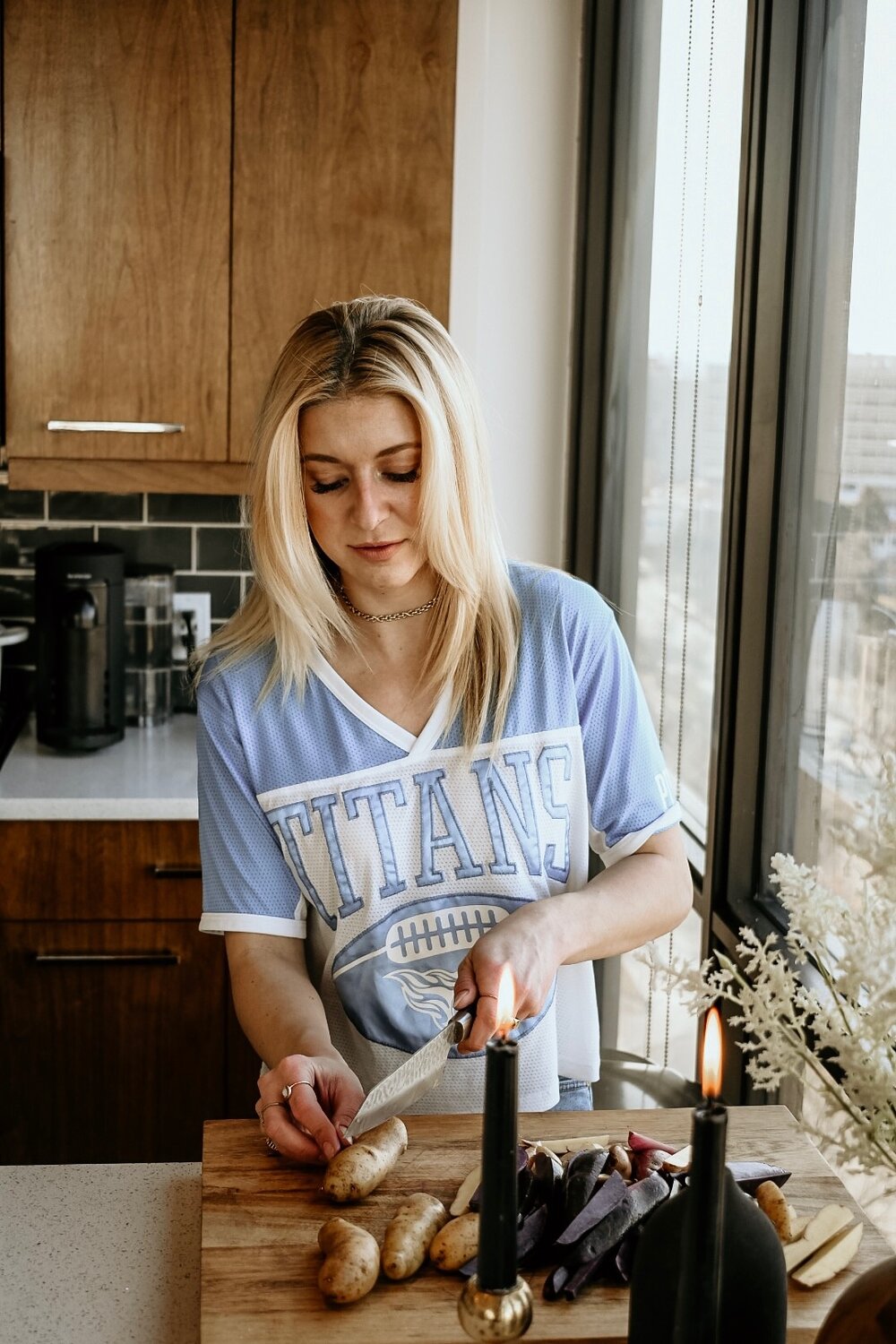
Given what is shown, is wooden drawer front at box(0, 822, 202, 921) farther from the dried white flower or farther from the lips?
the dried white flower

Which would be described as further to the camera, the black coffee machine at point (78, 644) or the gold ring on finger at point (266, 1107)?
the black coffee machine at point (78, 644)

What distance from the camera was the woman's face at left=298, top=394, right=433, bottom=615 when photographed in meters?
1.37

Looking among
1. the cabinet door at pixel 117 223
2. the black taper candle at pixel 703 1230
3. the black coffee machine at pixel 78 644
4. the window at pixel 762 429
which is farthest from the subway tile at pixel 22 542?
the black taper candle at pixel 703 1230

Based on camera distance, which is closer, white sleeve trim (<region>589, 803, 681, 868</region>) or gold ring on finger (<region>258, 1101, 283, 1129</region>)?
gold ring on finger (<region>258, 1101, 283, 1129</region>)

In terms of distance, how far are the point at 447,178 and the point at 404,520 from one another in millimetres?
1462

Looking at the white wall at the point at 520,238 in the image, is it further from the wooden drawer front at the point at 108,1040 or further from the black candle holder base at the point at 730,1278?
the black candle holder base at the point at 730,1278

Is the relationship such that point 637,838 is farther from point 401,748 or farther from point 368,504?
point 368,504

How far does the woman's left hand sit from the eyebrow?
0.45 metres

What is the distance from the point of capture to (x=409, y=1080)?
1.09 m

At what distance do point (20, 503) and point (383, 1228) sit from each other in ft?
7.65

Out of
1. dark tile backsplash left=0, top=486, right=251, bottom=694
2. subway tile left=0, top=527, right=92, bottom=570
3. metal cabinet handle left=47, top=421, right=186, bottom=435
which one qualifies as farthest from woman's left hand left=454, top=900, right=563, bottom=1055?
subway tile left=0, top=527, right=92, bottom=570

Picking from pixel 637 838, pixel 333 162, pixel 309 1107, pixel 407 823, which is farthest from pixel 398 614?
pixel 333 162

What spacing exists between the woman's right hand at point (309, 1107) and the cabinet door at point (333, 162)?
1.69 m

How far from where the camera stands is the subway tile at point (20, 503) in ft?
9.98
